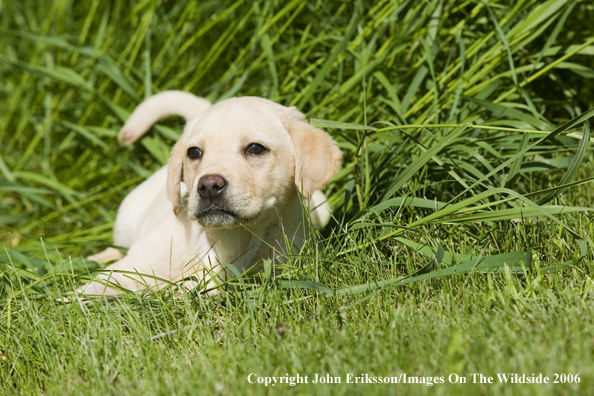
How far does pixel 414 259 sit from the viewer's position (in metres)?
2.28

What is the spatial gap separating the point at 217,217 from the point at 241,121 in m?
0.45

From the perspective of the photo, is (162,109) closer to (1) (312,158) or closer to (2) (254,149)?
(2) (254,149)

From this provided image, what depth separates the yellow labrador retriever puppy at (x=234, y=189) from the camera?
2.28 metres

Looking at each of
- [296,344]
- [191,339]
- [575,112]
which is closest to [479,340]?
[296,344]

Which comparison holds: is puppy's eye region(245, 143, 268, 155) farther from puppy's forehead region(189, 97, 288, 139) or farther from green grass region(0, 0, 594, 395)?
green grass region(0, 0, 594, 395)

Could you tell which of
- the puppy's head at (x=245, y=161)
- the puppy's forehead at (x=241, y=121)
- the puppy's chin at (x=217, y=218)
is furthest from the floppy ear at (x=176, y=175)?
the puppy's chin at (x=217, y=218)

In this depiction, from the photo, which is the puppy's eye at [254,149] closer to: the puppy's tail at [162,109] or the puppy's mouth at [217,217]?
the puppy's mouth at [217,217]

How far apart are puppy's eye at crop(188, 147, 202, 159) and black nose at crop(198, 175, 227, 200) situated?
0.28m

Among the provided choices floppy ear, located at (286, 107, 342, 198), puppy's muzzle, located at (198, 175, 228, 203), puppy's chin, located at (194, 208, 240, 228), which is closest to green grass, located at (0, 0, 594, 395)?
floppy ear, located at (286, 107, 342, 198)

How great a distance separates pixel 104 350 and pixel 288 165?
3.60ft

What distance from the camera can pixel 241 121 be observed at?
244 cm

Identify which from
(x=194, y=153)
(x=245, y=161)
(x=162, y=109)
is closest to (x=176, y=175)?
(x=194, y=153)

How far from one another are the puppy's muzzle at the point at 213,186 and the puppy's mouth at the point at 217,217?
1.9 inches

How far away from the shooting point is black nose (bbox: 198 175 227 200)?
7.25 ft
